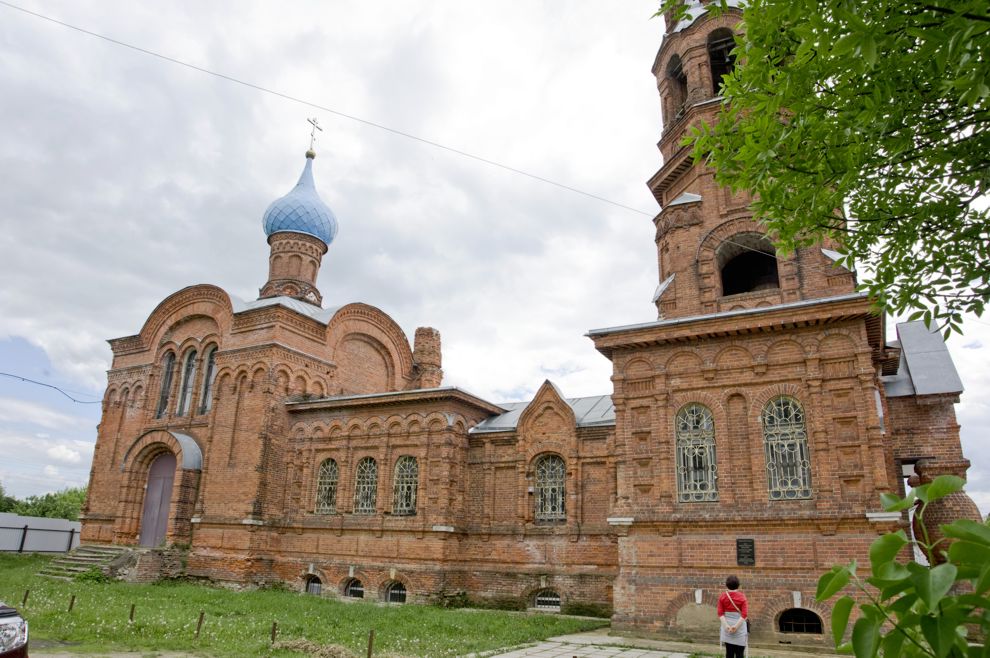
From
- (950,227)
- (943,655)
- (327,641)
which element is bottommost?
(327,641)

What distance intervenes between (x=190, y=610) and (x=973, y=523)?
572 inches

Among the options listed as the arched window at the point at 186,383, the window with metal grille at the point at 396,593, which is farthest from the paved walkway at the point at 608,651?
the arched window at the point at 186,383

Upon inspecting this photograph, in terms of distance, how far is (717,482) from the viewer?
39.3 ft

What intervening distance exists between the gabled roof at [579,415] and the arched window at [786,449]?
15.3 ft

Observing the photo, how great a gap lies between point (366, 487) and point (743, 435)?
34.8 feet

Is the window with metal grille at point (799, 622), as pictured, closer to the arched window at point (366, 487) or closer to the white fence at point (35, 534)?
the arched window at point (366, 487)

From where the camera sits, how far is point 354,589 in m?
17.8

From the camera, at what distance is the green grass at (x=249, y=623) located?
32.4 feet

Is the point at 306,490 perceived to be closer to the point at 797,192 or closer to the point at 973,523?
the point at 797,192

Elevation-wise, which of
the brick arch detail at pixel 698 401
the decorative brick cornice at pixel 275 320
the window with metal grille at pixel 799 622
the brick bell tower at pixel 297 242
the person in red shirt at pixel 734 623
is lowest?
the window with metal grille at pixel 799 622

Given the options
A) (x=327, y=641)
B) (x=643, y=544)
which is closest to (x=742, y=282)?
(x=643, y=544)

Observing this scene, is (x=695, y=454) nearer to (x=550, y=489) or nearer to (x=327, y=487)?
(x=550, y=489)

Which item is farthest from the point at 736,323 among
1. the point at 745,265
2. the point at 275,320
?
the point at 275,320

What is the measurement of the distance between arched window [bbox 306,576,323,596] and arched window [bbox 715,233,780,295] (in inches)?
506
